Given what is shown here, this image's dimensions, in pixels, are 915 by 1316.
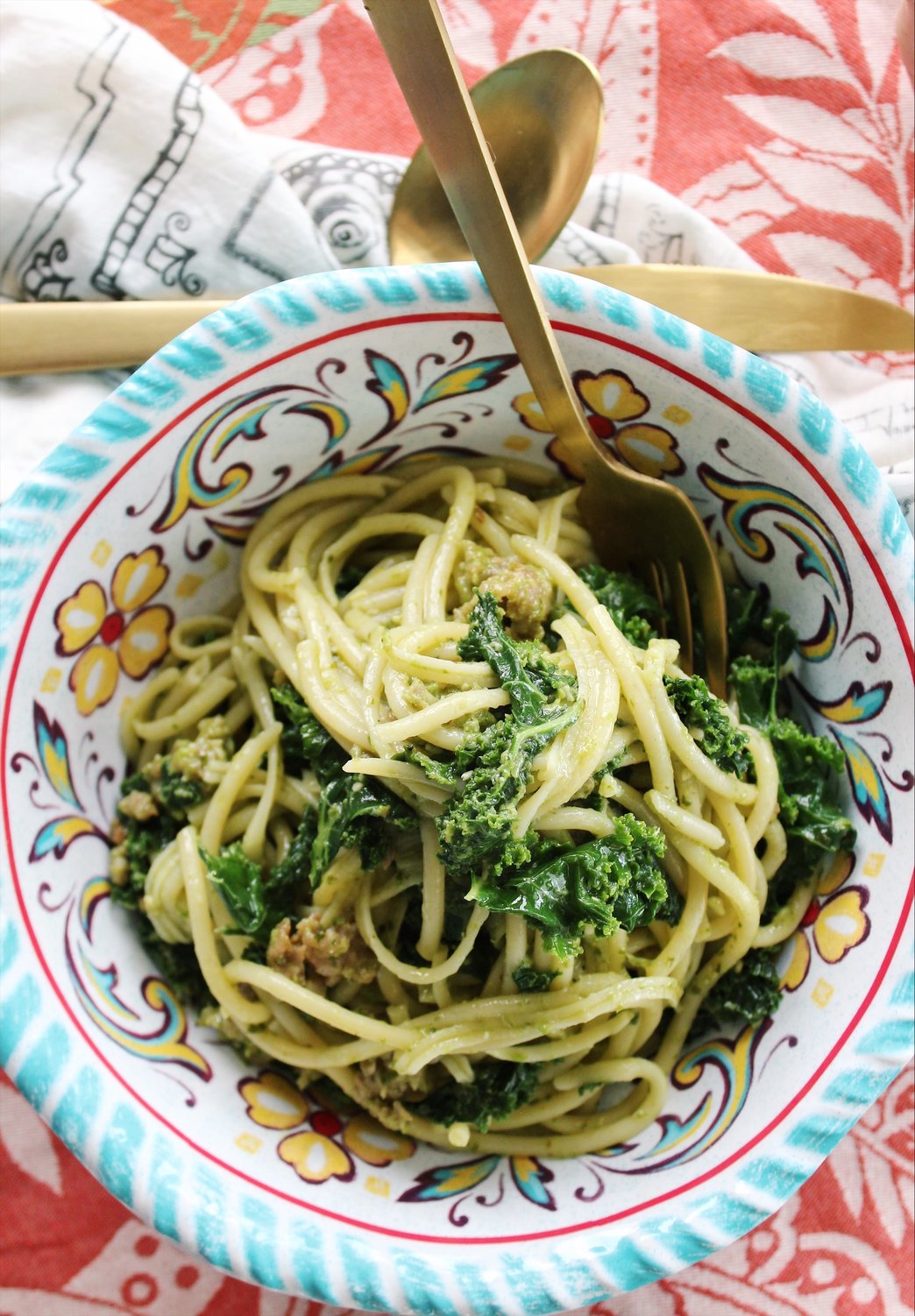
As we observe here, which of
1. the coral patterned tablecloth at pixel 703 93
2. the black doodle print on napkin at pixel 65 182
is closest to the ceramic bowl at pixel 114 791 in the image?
the black doodle print on napkin at pixel 65 182

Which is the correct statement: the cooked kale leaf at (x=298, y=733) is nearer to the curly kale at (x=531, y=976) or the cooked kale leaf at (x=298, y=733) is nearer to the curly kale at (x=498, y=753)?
the curly kale at (x=498, y=753)

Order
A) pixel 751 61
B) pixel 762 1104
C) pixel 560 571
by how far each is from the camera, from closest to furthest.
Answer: pixel 762 1104
pixel 560 571
pixel 751 61

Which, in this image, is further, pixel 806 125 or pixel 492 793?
pixel 806 125

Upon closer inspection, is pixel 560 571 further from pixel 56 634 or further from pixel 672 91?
pixel 672 91

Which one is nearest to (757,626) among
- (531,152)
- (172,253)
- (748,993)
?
(748,993)

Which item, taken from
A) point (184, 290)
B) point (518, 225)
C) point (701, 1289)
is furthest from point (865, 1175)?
point (184, 290)

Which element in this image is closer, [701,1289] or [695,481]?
[695,481]

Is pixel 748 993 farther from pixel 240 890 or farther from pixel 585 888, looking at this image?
pixel 240 890
